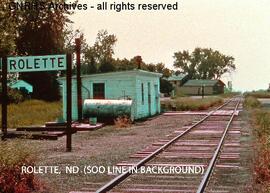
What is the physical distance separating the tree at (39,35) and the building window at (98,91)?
1092 inches

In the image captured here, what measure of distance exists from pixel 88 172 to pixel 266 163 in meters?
3.57

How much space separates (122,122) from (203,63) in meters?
152

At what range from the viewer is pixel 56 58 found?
45.4ft

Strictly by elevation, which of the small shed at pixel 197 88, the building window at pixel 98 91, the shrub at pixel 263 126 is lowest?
the shrub at pixel 263 126

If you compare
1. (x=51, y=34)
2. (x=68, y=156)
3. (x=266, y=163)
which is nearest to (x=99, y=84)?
(x=68, y=156)

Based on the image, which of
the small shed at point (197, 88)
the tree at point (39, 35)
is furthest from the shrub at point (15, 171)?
the small shed at point (197, 88)

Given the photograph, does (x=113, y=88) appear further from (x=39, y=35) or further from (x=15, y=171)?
(x=39, y=35)

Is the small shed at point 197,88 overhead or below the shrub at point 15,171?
overhead

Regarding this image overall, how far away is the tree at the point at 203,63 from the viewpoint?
173000 millimetres

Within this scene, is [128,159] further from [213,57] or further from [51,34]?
[213,57]

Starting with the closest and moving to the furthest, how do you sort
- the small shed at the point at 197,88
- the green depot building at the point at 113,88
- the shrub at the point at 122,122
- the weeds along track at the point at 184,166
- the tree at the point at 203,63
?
the weeds along track at the point at 184,166
the shrub at the point at 122,122
the green depot building at the point at 113,88
the small shed at the point at 197,88
the tree at the point at 203,63

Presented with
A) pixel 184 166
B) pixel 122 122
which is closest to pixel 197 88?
pixel 122 122

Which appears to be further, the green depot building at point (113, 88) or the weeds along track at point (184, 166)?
the green depot building at point (113, 88)

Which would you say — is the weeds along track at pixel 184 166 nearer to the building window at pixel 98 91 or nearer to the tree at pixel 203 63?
the building window at pixel 98 91
